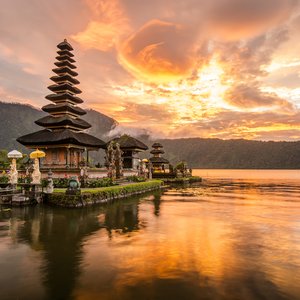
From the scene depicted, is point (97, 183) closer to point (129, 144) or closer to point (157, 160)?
point (129, 144)

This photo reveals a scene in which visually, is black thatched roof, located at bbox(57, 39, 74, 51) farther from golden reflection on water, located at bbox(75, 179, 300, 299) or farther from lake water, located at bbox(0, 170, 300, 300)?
golden reflection on water, located at bbox(75, 179, 300, 299)

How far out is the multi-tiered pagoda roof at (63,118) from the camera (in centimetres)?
3938

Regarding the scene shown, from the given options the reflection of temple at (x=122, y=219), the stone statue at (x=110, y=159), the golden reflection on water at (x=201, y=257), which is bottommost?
the golden reflection on water at (x=201, y=257)

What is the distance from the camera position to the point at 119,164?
44.8m

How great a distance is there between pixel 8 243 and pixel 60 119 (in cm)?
3024

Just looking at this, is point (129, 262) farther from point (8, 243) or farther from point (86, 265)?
point (8, 243)

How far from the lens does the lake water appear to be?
858cm

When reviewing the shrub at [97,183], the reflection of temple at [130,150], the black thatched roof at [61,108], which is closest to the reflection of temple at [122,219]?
the shrub at [97,183]

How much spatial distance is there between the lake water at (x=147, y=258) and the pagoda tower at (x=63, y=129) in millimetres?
19549

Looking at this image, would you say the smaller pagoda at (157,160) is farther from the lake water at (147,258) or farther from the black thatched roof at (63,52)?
the lake water at (147,258)

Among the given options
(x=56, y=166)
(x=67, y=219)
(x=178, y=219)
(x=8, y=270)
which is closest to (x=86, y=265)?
(x=8, y=270)

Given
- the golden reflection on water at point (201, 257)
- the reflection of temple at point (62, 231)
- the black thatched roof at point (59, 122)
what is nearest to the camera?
the golden reflection on water at point (201, 257)

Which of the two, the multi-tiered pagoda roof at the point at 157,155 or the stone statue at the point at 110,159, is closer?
the stone statue at the point at 110,159

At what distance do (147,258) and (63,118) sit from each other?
111 feet
